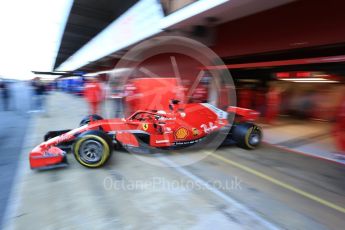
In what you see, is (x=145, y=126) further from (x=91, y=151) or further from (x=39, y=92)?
(x=39, y=92)

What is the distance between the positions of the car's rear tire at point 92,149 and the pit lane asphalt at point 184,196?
18 centimetres

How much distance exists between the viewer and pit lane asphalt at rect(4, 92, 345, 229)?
2.87 metres

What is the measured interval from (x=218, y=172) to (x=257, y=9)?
426cm

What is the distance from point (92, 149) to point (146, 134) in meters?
1.03

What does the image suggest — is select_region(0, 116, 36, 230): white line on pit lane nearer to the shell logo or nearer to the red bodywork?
the red bodywork

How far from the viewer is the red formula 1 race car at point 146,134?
420 centimetres

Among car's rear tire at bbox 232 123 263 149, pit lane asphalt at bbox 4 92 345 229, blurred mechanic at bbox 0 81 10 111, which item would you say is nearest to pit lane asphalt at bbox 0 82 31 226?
pit lane asphalt at bbox 4 92 345 229

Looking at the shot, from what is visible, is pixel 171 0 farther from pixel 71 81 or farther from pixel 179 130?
pixel 71 81

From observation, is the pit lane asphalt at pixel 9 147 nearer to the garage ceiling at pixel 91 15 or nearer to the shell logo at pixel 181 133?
the shell logo at pixel 181 133

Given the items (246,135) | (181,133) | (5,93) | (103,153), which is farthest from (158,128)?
(5,93)

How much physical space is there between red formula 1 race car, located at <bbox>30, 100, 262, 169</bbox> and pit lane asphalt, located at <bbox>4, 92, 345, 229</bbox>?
0.25 meters

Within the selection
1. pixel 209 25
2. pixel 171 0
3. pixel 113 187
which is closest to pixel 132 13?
pixel 171 0

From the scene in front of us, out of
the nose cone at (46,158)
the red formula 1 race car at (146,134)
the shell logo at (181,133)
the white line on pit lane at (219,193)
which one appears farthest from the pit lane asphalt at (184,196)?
the shell logo at (181,133)

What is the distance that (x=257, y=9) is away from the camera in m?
6.23
